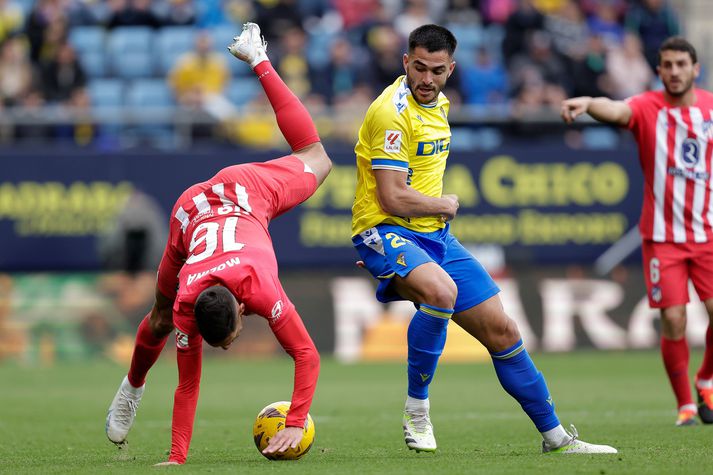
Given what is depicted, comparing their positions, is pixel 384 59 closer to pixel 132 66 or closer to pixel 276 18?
pixel 276 18

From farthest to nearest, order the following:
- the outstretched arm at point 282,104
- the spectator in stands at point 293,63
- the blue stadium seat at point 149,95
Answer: the blue stadium seat at point 149,95 → the spectator in stands at point 293,63 → the outstretched arm at point 282,104

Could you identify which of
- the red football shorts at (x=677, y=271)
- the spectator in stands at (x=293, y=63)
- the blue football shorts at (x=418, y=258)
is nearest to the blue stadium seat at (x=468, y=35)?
the spectator in stands at (x=293, y=63)

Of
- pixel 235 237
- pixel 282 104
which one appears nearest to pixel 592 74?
pixel 282 104

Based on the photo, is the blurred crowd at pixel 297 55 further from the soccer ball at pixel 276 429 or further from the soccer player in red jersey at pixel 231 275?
the soccer ball at pixel 276 429

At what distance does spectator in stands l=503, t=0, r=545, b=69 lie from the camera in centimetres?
1981

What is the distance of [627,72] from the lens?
1934 centimetres

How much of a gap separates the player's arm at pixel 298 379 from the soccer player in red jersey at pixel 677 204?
342 centimetres

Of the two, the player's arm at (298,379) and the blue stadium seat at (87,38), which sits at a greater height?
the blue stadium seat at (87,38)

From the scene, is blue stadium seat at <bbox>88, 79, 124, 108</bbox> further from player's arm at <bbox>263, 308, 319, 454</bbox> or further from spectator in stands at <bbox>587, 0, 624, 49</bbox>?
player's arm at <bbox>263, 308, 319, 454</bbox>

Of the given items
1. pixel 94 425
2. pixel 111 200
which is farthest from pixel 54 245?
pixel 94 425

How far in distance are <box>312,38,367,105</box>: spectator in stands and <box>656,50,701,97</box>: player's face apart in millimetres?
9851

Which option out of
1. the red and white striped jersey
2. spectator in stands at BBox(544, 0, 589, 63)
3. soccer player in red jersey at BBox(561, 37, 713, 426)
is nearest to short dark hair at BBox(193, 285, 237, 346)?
soccer player in red jersey at BBox(561, 37, 713, 426)

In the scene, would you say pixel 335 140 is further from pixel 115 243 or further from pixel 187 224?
pixel 187 224

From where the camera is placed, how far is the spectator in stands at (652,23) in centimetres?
2050
